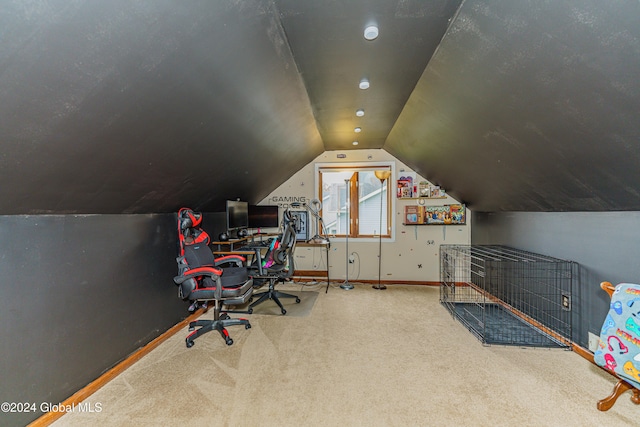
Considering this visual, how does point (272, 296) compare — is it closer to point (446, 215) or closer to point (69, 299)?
point (69, 299)

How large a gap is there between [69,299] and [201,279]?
3.38ft

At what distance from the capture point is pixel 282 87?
2.26 metres

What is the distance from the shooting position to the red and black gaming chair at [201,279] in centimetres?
256

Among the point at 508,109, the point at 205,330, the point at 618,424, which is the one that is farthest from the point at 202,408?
the point at 508,109

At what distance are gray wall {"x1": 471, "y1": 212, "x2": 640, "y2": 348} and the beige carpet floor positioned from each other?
1.47ft

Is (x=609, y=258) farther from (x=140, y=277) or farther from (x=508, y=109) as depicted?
(x=140, y=277)

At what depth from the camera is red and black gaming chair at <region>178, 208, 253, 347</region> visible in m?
2.56

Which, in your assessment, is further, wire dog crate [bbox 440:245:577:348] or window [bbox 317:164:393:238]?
window [bbox 317:164:393:238]

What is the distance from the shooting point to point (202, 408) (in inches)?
70.6

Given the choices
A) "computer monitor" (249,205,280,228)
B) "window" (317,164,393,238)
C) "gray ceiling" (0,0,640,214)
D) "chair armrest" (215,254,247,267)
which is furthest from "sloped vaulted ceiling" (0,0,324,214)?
"window" (317,164,393,238)

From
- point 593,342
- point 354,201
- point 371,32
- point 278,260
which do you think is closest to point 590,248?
point 593,342

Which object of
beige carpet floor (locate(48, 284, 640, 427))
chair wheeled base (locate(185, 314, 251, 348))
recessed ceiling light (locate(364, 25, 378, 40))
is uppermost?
recessed ceiling light (locate(364, 25, 378, 40))

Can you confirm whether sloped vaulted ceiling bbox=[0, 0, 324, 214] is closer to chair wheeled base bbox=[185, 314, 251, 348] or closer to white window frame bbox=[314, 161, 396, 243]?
chair wheeled base bbox=[185, 314, 251, 348]

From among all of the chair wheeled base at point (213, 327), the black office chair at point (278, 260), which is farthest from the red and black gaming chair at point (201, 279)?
the black office chair at point (278, 260)
